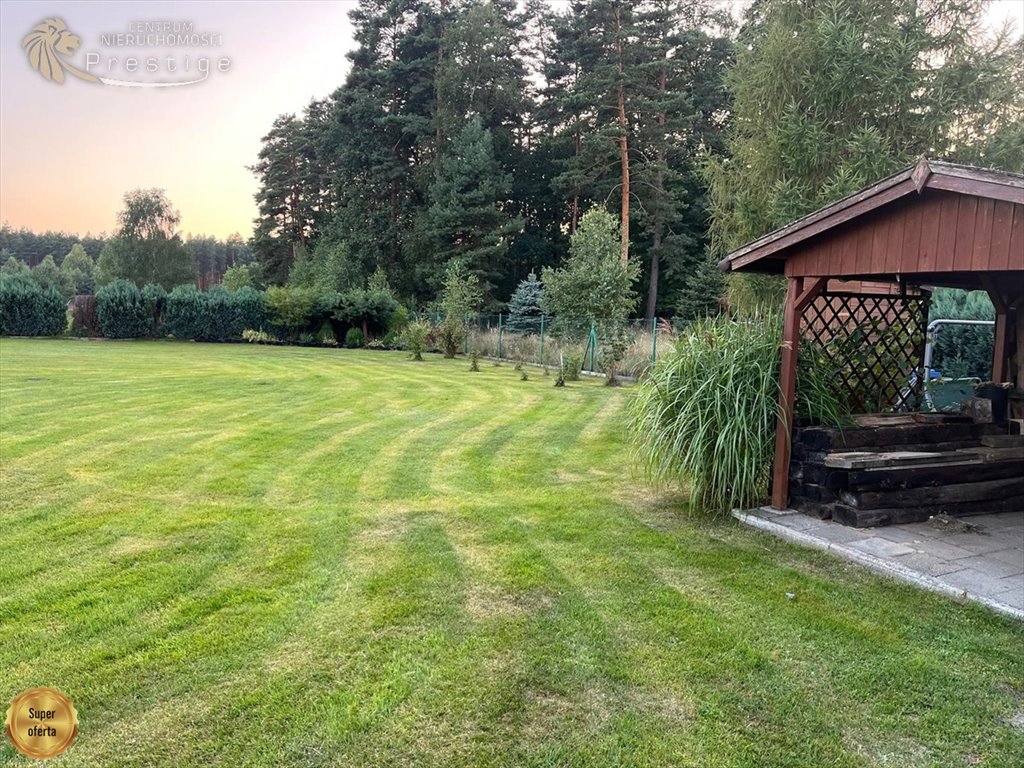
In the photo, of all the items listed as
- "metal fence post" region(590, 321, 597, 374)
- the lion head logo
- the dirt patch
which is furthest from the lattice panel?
"metal fence post" region(590, 321, 597, 374)

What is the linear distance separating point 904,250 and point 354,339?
21.4 m

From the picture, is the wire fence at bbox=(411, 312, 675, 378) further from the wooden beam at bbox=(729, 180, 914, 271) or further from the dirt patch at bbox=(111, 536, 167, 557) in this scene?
the dirt patch at bbox=(111, 536, 167, 557)

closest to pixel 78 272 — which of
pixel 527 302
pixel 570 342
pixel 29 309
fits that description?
pixel 29 309

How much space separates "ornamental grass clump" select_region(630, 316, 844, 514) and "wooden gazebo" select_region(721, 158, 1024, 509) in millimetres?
133

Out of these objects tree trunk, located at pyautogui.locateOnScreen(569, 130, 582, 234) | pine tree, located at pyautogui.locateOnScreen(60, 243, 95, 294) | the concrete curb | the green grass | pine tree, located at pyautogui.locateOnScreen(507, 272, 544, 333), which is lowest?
the green grass

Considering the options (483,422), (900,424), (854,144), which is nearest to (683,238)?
(854,144)

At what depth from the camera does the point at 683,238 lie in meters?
27.0

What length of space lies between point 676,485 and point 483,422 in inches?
127

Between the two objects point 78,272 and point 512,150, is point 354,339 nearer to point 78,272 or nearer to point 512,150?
point 512,150

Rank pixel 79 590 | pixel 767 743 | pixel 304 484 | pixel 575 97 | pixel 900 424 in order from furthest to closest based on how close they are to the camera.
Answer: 1. pixel 575 97
2. pixel 304 484
3. pixel 900 424
4. pixel 79 590
5. pixel 767 743

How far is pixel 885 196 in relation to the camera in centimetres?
359

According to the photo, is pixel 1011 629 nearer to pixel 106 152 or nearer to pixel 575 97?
pixel 106 152

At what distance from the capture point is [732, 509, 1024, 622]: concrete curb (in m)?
3.00

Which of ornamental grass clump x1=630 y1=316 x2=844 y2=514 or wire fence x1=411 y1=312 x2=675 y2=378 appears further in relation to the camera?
wire fence x1=411 y1=312 x2=675 y2=378
